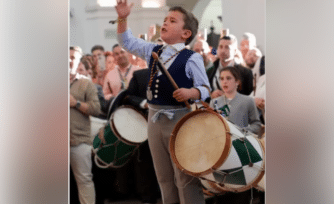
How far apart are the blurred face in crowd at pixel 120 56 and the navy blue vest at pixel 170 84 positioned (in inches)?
54.1

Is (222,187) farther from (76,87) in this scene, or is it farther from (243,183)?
(76,87)

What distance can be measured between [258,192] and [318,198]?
3.12 feet

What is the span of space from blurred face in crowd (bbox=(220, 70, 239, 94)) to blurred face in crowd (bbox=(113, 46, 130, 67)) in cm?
100

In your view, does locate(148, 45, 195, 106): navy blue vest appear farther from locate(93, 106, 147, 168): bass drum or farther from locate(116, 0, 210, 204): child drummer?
locate(93, 106, 147, 168): bass drum

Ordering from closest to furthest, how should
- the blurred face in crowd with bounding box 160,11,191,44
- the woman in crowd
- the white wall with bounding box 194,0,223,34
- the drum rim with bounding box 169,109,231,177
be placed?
the drum rim with bounding box 169,109,231,177 < the blurred face in crowd with bounding box 160,11,191,44 < the white wall with bounding box 194,0,223,34 < the woman in crowd

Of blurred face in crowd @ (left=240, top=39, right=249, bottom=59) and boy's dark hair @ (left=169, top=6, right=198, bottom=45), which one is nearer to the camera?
boy's dark hair @ (left=169, top=6, right=198, bottom=45)

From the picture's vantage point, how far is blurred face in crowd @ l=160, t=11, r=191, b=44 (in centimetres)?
372

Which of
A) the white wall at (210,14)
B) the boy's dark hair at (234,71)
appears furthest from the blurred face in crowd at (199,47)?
the boy's dark hair at (234,71)

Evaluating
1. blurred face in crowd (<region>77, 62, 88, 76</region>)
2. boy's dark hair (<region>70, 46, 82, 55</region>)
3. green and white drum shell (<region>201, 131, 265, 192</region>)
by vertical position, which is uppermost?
boy's dark hair (<region>70, 46, 82, 55</region>)

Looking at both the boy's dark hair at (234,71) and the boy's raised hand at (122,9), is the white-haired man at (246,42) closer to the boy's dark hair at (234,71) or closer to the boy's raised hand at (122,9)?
the boy's dark hair at (234,71)

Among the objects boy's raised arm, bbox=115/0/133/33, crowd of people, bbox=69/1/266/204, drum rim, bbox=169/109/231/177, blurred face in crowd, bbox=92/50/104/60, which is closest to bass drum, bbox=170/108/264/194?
drum rim, bbox=169/109/231/177

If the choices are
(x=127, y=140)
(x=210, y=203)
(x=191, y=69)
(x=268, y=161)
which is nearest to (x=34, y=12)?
(x=191, y=69)

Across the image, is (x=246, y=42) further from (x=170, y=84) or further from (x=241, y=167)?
(x=241, y=167)

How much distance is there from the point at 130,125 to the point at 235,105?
0.82 metres
